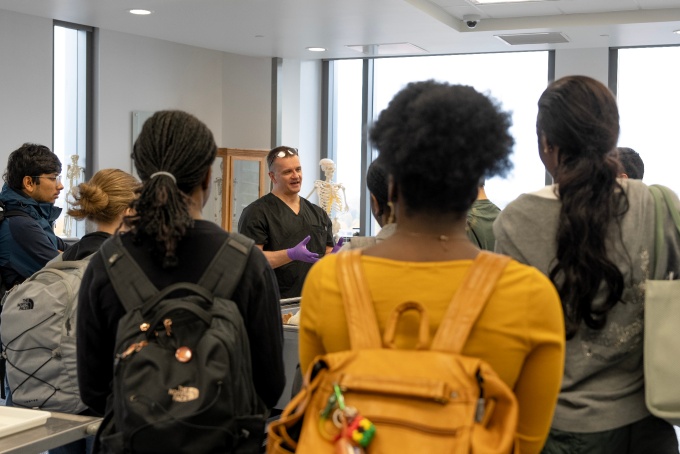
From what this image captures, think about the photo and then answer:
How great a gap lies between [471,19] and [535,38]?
0.75 metres

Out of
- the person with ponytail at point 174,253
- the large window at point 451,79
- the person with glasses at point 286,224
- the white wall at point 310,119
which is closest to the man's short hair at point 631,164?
the person with glasses at point 286,224

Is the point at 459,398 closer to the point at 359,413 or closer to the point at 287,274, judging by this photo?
the point at 359,413

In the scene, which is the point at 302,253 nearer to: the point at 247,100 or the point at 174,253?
the point at 174,253

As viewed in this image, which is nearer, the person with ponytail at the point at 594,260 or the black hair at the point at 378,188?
the person with ponytail at the point at 594,260

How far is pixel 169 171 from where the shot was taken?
1702 mm

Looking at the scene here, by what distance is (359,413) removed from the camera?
4.01 feet

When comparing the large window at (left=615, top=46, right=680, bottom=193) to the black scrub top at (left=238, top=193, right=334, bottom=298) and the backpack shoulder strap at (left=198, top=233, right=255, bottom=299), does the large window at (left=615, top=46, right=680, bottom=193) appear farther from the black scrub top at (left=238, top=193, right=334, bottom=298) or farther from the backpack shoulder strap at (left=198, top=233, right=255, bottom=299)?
the backpack shoulder strap at (left=198, top=233, right=255, bottom=299)

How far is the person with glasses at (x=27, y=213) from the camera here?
3.95 m

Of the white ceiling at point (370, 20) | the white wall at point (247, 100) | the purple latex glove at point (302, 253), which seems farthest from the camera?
the white wall at point (247, 100)

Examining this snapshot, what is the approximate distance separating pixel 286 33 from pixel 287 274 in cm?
376

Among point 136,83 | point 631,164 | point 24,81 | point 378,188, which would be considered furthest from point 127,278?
point 136,83

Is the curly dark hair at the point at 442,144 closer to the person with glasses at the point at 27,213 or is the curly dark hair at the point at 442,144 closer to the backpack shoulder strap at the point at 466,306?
the backpack shoulder strap at the point at 466,306

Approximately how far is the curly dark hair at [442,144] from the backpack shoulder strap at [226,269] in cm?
42

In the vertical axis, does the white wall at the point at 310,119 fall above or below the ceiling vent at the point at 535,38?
below
